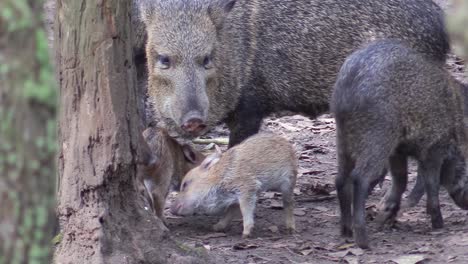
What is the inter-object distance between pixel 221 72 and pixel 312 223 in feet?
4.07

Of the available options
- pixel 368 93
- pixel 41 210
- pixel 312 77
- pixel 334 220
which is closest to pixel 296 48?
pixel 312 77

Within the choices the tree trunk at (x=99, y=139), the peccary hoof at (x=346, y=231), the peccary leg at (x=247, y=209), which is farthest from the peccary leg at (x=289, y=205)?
the tree trunk at (x=99, y=139)

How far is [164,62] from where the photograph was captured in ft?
20.9

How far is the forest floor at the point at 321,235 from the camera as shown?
534cm

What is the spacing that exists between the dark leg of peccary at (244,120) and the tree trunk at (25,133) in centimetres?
454

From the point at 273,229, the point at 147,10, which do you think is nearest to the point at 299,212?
the point at 273,229

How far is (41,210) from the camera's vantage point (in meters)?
2.22

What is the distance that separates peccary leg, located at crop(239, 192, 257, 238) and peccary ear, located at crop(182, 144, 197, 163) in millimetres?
677

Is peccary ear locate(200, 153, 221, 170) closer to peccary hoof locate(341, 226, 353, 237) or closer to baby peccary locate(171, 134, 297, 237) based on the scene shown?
baby peccary locate(171, 134, 297, 237)

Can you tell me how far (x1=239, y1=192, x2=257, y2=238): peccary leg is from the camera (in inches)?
225

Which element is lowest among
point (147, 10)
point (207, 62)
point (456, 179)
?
point (456, 179)

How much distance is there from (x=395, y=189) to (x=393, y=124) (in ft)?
2.44

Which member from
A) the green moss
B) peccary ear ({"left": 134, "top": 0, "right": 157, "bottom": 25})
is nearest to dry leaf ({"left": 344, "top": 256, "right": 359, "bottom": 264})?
the green moss

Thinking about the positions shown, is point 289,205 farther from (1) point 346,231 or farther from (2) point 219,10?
(2) point 219,10
